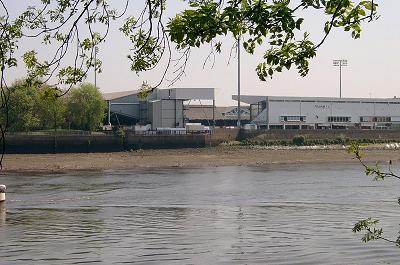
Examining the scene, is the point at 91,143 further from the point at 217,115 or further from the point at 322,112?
the point at 217,115

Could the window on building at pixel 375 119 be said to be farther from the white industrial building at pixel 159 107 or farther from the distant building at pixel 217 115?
the white industrial building at pixel 159 107

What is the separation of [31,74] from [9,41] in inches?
12.9

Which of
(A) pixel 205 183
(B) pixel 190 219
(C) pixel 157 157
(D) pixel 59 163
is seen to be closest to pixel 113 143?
(C) pixel 157 157

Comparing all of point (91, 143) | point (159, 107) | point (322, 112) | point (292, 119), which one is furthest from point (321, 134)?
point (91, 143)

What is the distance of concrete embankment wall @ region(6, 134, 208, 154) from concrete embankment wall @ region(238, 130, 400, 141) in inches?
370

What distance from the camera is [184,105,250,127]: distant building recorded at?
108938mm

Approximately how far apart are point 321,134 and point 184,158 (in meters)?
27.9

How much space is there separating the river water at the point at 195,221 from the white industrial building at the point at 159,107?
4567cm

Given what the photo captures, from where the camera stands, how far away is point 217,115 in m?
114

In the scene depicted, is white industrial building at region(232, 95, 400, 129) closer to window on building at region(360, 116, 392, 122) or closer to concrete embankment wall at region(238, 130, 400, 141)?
window on building at region(360, 116, 392, 122)

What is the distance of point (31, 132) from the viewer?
72.3 metres

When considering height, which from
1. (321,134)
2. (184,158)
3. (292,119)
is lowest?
(184,158)

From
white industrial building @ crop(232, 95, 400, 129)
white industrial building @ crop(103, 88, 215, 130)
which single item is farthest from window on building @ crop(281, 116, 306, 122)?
white industrial building @ crop(103, 88, 215, 130)

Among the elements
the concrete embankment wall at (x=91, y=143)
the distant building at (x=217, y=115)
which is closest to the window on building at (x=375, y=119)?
the distant building at (x=217, y=115)
